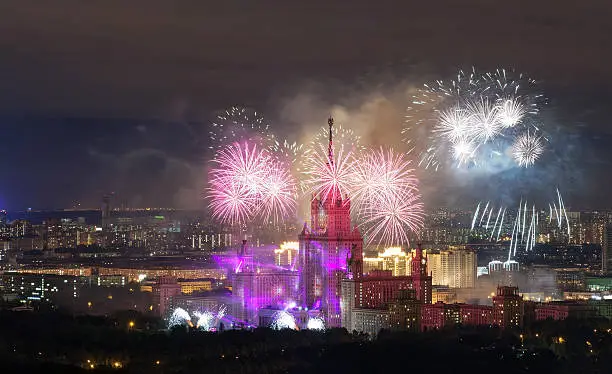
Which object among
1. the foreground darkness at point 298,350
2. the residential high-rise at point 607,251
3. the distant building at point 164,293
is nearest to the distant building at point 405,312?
the foreground darkness at point 298,350

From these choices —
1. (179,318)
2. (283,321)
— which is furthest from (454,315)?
(179,318)

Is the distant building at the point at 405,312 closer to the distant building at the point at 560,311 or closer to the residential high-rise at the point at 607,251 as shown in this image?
the distant building at the point at 560,311

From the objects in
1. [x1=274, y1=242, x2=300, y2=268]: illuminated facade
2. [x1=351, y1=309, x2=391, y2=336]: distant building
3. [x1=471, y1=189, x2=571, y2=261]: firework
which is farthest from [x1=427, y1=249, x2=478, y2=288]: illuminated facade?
[x1=351, y1=309, x2=391, y2=336]: distant building

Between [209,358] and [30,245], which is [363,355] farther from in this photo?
[30,245]

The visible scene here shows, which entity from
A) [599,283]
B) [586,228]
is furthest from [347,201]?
[586,228]

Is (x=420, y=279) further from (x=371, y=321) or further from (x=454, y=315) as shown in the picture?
(x=371, y=321)
